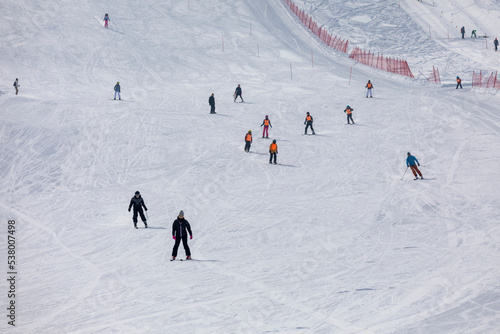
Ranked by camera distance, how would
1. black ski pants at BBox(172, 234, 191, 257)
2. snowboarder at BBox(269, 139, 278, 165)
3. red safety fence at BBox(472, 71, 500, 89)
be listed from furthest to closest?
1. red safety fence at BBox(472, 71, 500, 89)
2. snowboarder at BBox(269, 139, 278, 165)
3. black ski pants at BBox(172, 234, 191, 257)

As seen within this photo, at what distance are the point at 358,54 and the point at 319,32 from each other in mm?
5227

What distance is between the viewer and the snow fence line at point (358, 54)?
4444 cm

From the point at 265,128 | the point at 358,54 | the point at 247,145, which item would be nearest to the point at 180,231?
the point at 247,145

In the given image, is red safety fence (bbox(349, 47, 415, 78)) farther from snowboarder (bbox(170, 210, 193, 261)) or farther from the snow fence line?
snowboarder (bbox(170, 210, 193, 261))

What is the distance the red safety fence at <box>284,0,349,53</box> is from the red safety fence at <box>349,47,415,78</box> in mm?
1604

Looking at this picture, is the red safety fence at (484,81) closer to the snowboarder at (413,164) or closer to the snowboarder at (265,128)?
the snowboarder at (265,128)

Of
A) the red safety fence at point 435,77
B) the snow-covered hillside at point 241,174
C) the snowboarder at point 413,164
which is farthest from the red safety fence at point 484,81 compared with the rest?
the snowboarder at point 413,164

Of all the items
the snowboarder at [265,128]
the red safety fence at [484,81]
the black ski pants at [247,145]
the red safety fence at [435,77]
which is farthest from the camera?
the red safety fence at [435,77]

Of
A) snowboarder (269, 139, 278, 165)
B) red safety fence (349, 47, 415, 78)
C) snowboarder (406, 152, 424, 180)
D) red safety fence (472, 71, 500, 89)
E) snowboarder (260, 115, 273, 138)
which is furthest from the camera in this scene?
red safety fence (349, 47, 415, 78)

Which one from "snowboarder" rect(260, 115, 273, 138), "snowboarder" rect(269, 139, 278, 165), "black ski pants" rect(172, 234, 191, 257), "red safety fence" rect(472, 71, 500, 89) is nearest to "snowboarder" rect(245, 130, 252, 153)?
"snowboarder" rect(269, 139, 278, 165)

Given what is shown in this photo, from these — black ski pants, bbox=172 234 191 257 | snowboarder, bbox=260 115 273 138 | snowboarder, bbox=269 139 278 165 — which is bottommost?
black ski pants, bbox=172 234 191 257

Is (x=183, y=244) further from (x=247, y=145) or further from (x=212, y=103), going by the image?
(x=212, y=103)

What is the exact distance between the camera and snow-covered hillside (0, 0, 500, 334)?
1404 centimetres

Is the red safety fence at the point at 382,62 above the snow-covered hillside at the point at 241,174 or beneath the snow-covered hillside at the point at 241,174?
above
